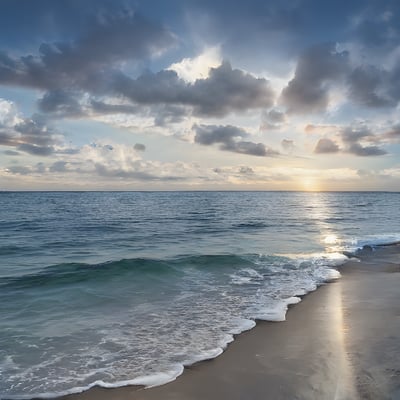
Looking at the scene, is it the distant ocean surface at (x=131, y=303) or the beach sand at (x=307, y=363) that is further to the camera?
the distant ocean surface at (x=131, y=303)

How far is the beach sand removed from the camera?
585 cm

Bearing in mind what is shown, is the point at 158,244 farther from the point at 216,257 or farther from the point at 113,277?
the point at 113,277

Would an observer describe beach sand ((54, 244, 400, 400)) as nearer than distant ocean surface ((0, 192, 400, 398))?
Yes

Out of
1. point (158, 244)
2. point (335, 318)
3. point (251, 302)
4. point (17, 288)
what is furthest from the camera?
point (158, 244)

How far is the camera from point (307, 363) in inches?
267

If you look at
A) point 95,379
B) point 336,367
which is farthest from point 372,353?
point 95,379

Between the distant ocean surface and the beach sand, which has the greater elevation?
the beach sand

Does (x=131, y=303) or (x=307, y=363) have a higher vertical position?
(x=307, y=363)

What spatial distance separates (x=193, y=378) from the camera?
21.2 ft

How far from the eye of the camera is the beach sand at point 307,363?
585 cm

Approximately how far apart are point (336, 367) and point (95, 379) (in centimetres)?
430

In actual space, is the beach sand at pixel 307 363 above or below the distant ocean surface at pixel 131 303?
above

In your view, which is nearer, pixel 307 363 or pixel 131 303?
pixel 307 363

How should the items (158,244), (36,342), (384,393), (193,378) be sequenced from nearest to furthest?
(384,393)
(193,378)
(36,342)
(158,244)
